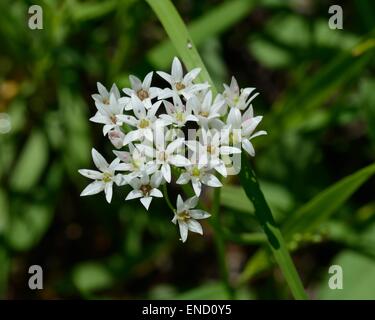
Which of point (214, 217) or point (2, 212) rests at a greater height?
point (2, 212)

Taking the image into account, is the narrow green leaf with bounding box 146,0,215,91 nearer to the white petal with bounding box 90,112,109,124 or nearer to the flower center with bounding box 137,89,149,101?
the flower center with bounding box 137,89,149,101

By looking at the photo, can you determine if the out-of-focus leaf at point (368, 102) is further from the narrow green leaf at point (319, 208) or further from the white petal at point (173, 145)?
the white petal at point (173, 145)


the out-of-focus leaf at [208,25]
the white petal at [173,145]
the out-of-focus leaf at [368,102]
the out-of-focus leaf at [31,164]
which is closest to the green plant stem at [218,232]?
the white petal at [173,145]

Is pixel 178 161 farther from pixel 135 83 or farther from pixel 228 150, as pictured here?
pixel 135 83

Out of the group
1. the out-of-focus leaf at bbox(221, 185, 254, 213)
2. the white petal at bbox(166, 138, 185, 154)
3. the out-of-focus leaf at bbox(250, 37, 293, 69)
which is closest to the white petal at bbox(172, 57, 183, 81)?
the white petal at bbox(166, 138, 185, 154)

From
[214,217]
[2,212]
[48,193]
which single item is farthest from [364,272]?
[2,212]

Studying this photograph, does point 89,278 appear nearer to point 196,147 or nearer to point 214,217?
point 214,217

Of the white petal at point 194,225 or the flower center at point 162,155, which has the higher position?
the flower center at point 162,155
